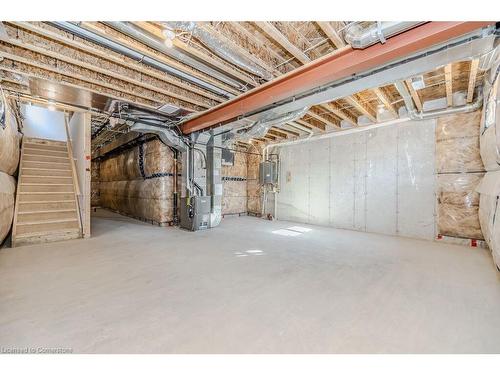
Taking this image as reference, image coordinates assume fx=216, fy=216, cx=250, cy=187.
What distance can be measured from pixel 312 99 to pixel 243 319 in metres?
2.92

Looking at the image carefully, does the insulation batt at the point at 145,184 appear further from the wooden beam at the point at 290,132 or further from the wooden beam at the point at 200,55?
the wooden beam at the point at 200,55

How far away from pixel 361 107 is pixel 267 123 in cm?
189

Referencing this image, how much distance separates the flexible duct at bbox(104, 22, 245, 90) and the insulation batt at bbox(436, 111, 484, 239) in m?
4.18

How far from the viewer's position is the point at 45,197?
455 cm

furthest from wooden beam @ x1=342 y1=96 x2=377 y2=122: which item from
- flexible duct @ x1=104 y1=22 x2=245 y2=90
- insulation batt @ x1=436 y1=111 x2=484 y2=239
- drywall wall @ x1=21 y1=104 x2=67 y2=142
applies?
drywall wall @ x1=21 y1=104 x2=67 y2=142

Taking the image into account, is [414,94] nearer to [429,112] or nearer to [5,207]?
[429,112]

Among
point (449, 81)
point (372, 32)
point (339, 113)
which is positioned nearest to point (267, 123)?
point (339, 113)

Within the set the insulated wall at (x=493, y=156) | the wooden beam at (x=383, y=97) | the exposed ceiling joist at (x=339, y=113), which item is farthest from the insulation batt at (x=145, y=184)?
the insulated wall at (x=493, y=156)

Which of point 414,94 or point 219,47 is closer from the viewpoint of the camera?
point 219,47

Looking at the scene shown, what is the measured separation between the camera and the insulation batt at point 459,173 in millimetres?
3891

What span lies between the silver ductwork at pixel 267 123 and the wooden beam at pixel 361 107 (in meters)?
A: 0.89

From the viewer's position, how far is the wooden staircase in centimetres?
392
